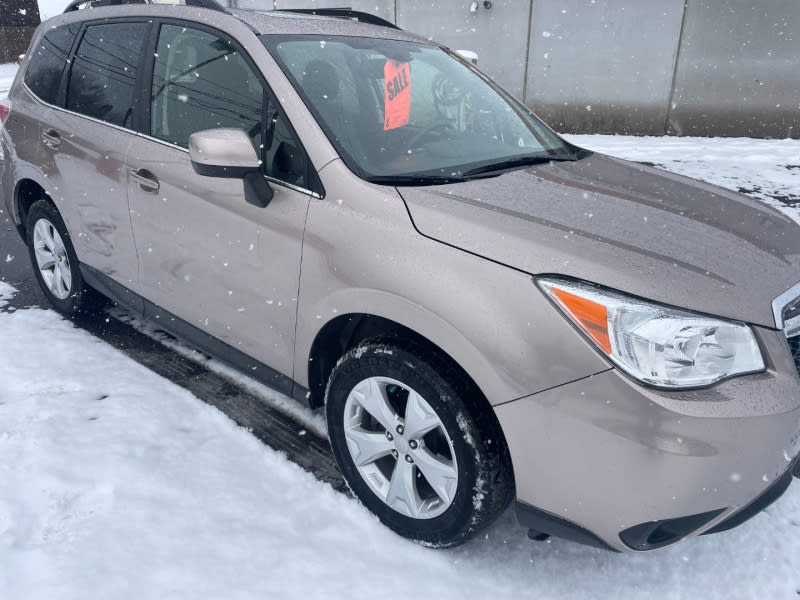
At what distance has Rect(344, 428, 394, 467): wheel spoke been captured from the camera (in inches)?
86.8

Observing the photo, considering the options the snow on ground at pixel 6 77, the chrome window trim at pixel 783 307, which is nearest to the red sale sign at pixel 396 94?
the chrome window trim at pixel 783 307

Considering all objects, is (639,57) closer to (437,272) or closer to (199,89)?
(199,89)

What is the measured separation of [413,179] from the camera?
86.5 inches

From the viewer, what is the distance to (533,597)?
6.68 feet

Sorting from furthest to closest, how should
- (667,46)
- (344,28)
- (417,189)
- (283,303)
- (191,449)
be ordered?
(667,46)
(344,28)
(191,449)
(283,303)
(417,189)

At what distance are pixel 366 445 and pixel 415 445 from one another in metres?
0.23

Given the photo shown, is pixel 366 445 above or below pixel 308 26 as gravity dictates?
below

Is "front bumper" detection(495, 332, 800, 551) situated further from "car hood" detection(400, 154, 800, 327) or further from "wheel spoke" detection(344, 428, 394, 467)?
"wheel spoke" detection(344, 428, 394, 467)

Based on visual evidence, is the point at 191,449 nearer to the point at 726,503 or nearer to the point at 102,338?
the point at 102,338

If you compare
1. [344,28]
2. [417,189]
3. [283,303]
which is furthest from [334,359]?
[344,28]

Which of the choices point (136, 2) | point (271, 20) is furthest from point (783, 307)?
point (136, 2)

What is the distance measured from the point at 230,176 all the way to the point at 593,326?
4.48 feet

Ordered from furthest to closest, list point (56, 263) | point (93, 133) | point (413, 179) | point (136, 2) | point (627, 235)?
point (56, 263) → point (136, 2) → point (93, 133) → point (413, 179) → point (627, 235)

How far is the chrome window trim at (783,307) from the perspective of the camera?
5.83 ft
